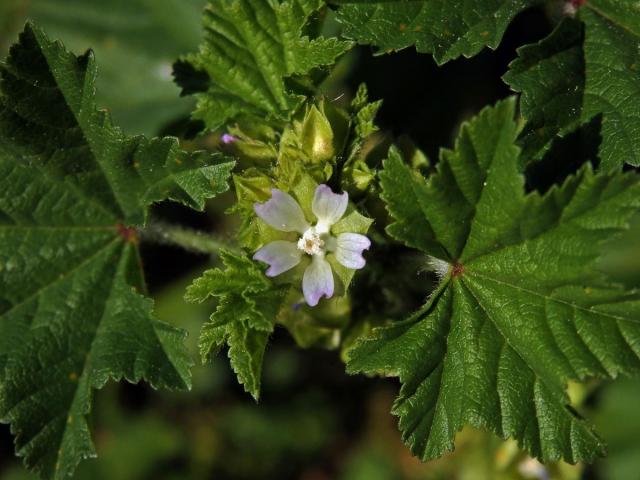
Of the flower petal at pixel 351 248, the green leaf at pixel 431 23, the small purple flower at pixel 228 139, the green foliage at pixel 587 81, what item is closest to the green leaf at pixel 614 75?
the green foliage at pixel 587 81

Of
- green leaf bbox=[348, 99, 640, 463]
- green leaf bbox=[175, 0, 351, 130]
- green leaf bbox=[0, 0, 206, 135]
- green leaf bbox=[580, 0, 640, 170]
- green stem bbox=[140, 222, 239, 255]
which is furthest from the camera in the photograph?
green leaf bbox=[0, 0, 206, 135]

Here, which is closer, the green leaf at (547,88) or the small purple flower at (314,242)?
the small purple flower at (314,242)

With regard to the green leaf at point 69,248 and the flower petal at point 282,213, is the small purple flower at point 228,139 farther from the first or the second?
the flower petal at point 282,213

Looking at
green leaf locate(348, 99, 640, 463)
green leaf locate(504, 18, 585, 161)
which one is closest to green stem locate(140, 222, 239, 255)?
green leaf locate(348, 99, 640, 463)

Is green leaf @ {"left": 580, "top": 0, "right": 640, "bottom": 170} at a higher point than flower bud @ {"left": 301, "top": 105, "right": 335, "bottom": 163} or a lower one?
lower

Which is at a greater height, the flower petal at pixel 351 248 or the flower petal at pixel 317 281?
the flower petal at pixel 351 248

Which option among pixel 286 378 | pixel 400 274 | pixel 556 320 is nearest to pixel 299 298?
pixel 400 274

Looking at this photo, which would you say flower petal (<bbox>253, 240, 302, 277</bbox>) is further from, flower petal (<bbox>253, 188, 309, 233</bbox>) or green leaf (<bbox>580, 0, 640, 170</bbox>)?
green leaf (<bbox>580, 0, 640, 170</bbox>)
